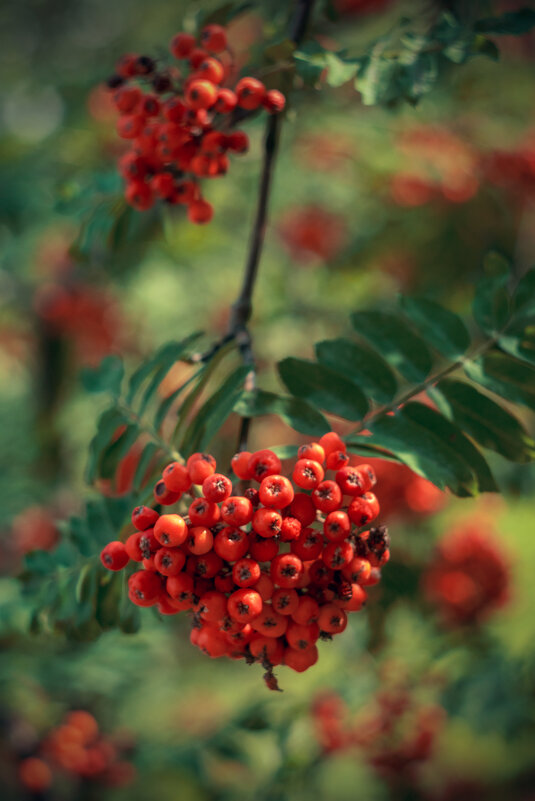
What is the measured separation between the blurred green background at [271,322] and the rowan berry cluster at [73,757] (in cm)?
7

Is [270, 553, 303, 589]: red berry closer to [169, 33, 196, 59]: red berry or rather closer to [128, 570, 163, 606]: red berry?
[128, 570, 163, 606]: red berry

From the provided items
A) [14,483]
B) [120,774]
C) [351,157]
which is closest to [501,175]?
[351,157]

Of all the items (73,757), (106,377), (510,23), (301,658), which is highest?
(510,23)

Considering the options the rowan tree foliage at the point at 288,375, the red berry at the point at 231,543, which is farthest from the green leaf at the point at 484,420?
the red berry at the point at 231,543

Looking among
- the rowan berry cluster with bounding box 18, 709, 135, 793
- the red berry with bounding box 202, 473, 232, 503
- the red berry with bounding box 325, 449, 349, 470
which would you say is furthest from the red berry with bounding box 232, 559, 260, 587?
the rowan berry cluster with bounding box 18, 709, 135, 793

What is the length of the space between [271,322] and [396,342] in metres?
2.32

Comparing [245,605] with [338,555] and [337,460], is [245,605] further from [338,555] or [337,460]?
[337,460]

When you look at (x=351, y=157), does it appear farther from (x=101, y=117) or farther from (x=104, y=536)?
(x=104, y=536)

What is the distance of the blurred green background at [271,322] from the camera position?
9.13ft

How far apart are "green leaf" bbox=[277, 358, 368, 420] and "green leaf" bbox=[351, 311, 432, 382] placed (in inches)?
5.2

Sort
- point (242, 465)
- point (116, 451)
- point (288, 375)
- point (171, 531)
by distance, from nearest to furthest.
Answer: point (171, 531)
point (242, 465)
point (288, 375)
point (116, 451)

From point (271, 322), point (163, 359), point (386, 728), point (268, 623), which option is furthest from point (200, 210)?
point (386, 728)

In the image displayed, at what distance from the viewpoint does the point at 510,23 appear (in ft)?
4.78

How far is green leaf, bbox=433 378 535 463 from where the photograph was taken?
52.2 inches
